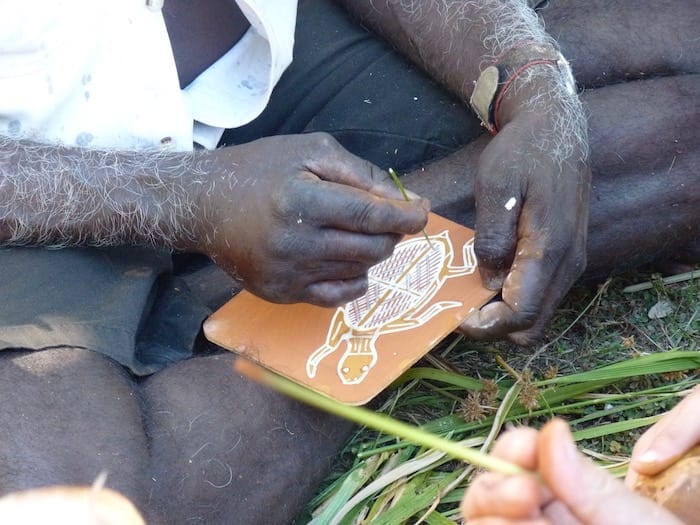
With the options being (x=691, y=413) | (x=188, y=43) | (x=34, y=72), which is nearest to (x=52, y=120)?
(x=34, y=72)

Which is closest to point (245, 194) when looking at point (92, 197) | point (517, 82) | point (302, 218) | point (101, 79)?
point (302, 218)

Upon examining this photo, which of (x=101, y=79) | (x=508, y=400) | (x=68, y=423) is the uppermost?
(x=101, y=79)

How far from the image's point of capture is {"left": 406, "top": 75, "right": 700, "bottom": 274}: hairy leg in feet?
5.45

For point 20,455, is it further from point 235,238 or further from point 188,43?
point 188,43

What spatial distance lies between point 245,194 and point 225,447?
1.27 ft

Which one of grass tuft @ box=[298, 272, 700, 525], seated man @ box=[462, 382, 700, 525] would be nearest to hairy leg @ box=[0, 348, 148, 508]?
grass tuft @ box=[298, 272, 700, 525]

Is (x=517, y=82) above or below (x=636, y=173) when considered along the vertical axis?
above

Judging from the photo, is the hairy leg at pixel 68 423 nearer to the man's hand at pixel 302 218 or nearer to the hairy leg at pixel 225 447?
the hairy leg at pixel 225 447

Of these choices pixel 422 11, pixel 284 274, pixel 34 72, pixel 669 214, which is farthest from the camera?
pixel 422 11

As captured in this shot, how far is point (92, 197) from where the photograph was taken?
145 centimetres

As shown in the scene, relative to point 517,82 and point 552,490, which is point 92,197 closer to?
point 517,82

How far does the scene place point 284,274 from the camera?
1350 mm

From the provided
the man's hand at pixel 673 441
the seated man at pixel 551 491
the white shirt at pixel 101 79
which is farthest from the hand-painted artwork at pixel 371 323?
the seated man at pixel 551 491

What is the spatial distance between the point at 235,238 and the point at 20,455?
1.40ft
